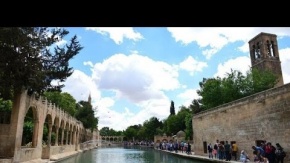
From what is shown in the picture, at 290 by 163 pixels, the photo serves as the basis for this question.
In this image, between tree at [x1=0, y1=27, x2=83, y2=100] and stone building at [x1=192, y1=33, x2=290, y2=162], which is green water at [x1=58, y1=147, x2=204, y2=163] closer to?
stone building at [x1=192, y1=33, x2=290, y2=162]

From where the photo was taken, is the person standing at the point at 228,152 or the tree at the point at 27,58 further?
the person standing at the point at 228,152

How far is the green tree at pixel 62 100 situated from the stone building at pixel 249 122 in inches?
1207

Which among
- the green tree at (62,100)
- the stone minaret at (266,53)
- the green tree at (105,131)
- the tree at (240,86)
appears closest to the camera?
the tree at (240,86)

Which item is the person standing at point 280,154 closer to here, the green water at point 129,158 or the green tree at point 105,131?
the green water at point 129,158

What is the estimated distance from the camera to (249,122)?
1808 centimetres

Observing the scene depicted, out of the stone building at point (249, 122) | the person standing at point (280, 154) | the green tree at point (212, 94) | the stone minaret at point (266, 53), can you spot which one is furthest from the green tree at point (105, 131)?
the person standing at point (280, 154)

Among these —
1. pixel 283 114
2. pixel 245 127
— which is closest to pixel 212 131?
pixel 245 127

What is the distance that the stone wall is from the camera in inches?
585

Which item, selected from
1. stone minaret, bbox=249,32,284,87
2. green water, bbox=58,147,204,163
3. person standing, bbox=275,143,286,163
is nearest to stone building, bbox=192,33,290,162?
person standing, bbox=275,143,286,163

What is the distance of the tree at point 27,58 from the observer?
13.9 meters

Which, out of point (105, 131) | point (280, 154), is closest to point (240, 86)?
point (280, 154)

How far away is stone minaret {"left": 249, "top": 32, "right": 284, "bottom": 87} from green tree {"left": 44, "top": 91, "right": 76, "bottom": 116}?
111ft
